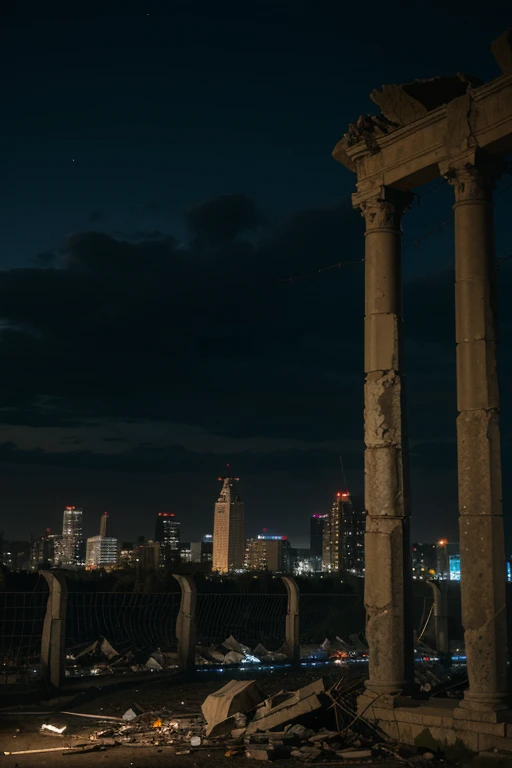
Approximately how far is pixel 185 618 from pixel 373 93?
11.1 meters

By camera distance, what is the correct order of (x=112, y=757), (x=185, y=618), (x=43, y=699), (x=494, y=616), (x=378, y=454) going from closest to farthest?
(x=112, y=757) < (x=494, y=616) < (x=378, y=454) < (x=43, y=699) < (x=185, y=618)

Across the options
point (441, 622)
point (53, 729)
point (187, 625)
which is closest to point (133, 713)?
point (53, 729)

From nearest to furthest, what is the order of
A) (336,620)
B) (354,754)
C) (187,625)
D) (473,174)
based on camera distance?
(354,754), (473,174), (187,625), (336,620)

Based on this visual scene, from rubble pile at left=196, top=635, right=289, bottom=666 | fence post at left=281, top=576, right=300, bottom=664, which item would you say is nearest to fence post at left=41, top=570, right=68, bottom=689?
rubble pile at left=196, top=635, right=289, bottom=666

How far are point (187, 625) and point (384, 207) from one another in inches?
Result: 376

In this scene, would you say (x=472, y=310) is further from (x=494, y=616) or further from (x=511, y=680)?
(x=511, y=680)

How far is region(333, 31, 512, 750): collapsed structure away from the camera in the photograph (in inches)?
450

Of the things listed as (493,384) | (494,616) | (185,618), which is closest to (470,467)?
(493,384)

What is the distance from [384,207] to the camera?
14.1 m

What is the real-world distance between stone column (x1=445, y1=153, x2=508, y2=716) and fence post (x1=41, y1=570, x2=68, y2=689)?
301 inches

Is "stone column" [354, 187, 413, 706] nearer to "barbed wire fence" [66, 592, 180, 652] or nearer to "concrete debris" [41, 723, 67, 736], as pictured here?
"concrete debris" [41, 723, 67, 736]

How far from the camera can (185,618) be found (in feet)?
57.2

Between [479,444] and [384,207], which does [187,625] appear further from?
[384,207]

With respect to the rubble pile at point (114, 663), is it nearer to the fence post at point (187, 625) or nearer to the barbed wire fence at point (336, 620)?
the fence post at point (187, 625)
